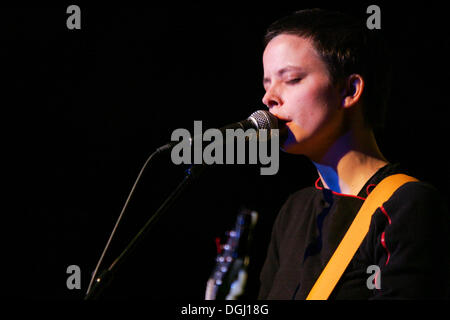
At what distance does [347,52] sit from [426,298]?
0.87 metres

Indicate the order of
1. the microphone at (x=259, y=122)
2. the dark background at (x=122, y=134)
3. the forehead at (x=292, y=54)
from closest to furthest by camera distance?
the microphone at (x=259, y=122) < the forehead at (x=292, y=54) < the dark background at (x=122, y=134)

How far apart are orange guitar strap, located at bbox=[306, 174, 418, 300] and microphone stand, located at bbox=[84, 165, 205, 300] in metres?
0.58

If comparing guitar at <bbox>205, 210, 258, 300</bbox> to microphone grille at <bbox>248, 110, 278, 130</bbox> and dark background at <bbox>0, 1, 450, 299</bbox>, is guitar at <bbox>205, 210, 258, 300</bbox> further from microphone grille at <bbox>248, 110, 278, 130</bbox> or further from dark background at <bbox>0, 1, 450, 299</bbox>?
microphone grille at <bbox>248, 110, 278, 130</bbox>

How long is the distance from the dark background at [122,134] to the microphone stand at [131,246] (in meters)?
1.73

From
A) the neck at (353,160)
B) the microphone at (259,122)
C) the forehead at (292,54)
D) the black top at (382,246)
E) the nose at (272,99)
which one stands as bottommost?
the black top at (382,246)

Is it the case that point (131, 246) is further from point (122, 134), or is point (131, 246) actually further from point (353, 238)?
point (122, 134)

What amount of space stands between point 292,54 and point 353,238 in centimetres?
68

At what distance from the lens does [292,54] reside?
56.8 inches

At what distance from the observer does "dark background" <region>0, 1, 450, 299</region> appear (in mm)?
2736

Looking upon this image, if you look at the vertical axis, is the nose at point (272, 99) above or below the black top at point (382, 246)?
above

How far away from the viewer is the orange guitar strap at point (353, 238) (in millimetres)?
1327

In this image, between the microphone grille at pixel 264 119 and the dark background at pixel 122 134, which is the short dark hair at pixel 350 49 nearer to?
the microphone grille at pixel 264 119

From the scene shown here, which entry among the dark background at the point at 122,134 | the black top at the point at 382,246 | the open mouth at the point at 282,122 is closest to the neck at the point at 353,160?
the black top at the point at 382,246

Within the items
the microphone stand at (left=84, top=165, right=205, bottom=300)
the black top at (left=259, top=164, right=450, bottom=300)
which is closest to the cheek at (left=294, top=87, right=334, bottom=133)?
the black top at (left=259, top=164, right=450, bottom=300)
